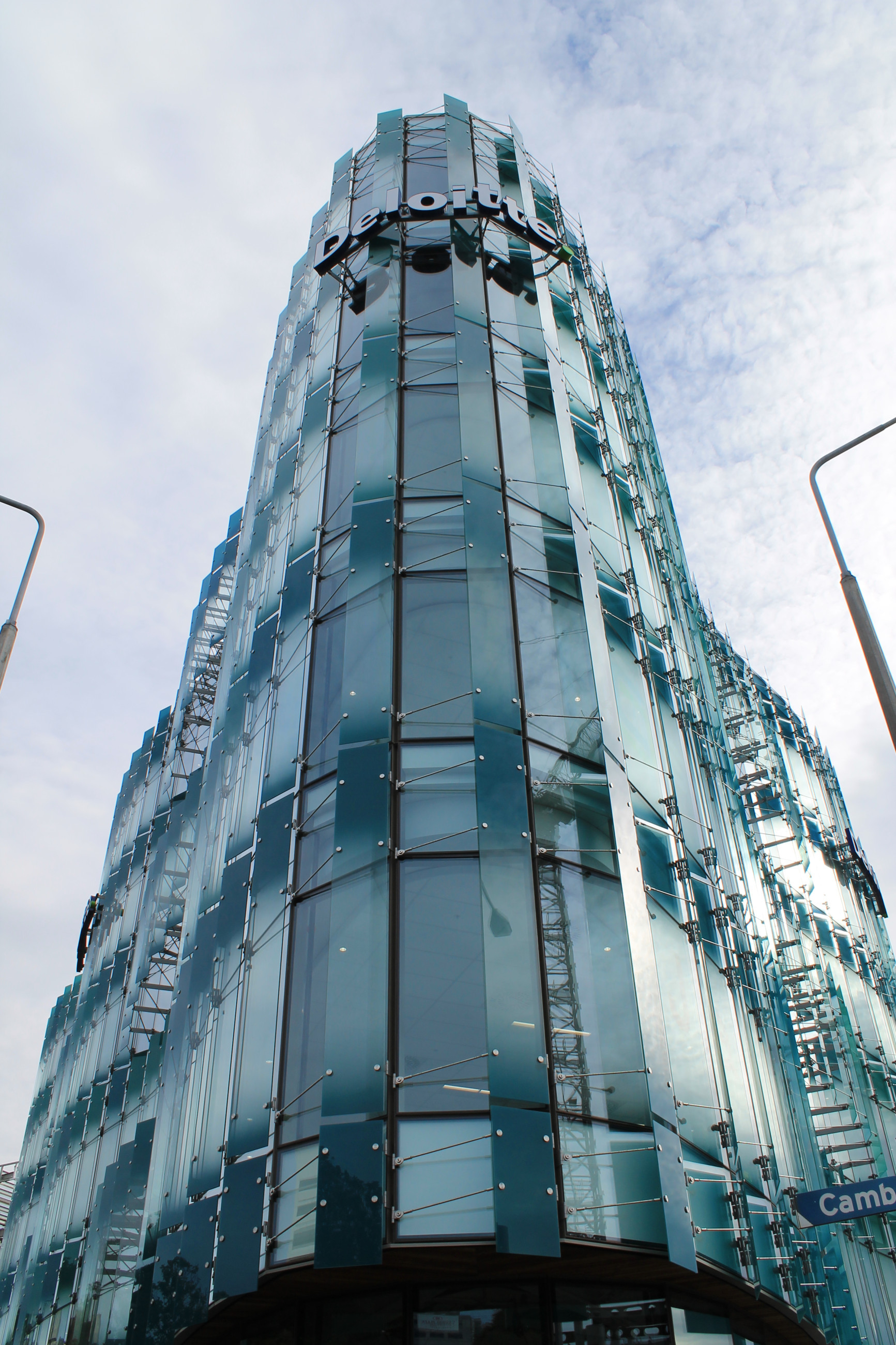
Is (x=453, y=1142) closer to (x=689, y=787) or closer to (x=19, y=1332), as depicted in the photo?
(x=689, y=787)

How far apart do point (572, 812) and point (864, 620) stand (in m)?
6.14

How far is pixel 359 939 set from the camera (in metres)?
14.8

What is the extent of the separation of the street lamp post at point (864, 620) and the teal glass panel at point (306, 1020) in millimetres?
8823

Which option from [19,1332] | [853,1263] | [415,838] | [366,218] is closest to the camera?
[415,838]

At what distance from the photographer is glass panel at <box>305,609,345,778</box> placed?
17.8 meters

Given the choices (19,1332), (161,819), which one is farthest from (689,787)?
(19,1332)

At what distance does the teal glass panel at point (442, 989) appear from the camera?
13523 millimetres

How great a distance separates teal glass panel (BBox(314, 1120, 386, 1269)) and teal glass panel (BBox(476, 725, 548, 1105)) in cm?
174

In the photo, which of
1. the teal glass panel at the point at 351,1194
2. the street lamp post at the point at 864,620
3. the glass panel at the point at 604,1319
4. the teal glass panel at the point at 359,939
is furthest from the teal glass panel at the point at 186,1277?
the street lamp post at the point at 864,620

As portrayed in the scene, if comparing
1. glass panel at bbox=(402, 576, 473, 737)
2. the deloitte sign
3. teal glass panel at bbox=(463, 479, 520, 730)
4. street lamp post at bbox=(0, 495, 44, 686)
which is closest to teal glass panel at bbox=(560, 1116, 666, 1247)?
teal glass panel at bbox=(463, 479, 520, 730)

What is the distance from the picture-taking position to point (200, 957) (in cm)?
1955

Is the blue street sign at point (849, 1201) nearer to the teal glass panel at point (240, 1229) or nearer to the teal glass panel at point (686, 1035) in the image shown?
the teal glass panel at point (686, 1035)

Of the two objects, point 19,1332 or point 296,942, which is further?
point 19,1332

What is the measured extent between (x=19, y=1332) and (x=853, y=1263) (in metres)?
28.6
